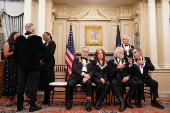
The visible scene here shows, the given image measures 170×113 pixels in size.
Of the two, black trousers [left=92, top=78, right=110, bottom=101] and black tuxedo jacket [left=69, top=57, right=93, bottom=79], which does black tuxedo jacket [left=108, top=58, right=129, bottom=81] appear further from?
black tuxedo jacket [left=69, top=57, right=93, bottom=79]

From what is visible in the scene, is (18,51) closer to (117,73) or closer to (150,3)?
(117,73)

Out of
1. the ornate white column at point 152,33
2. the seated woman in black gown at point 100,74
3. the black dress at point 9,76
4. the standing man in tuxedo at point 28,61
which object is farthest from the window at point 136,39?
the black dress at point 9,76

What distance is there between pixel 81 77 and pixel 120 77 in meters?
0.85

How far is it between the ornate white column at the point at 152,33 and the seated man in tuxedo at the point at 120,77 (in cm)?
192

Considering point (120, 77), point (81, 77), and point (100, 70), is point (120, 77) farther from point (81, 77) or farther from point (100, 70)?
point (81, 77)

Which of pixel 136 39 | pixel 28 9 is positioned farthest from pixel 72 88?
pixel 136 39

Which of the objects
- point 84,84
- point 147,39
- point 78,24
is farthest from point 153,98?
point 78,24

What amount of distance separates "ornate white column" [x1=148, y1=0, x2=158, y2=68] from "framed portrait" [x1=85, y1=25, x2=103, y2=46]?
7.04 feet

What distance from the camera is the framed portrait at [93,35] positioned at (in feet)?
21.0

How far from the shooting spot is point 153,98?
3178 mm

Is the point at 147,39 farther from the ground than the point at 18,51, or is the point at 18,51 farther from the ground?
the point at 147,39

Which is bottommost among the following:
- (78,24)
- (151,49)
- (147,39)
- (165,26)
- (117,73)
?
(117,73)

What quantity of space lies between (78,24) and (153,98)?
4389 mm

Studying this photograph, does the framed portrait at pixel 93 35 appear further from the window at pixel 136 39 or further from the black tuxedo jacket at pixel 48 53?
the black tuxedo jacket at pixel 48 53
